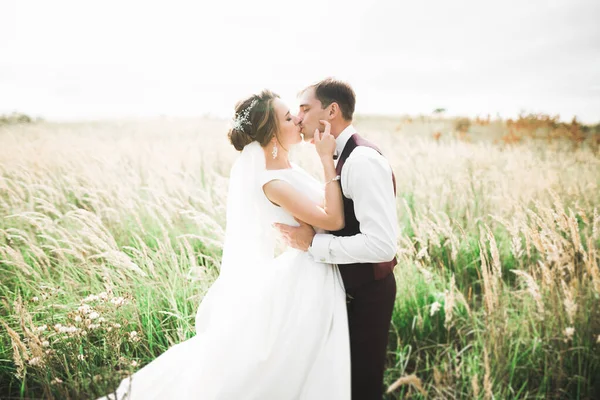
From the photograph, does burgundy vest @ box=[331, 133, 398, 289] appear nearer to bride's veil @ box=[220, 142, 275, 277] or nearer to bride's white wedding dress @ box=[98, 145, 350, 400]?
bride's white wedding dress @ box=[98, 145, 350, 400]

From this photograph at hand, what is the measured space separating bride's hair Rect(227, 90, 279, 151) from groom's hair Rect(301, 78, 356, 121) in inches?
16.6

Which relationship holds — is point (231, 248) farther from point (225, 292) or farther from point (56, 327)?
point (56, 327)

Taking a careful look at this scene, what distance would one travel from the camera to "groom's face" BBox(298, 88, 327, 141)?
99.7 inches

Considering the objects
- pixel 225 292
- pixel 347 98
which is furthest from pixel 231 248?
pixel 347 98

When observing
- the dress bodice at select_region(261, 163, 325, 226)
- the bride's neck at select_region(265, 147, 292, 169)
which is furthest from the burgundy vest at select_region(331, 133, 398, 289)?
the bride's neck at select_region(265, 147, 292, 169)

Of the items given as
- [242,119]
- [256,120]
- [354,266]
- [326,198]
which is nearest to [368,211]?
[326,198]

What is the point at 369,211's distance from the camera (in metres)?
2.12

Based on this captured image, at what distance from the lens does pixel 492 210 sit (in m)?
4.77

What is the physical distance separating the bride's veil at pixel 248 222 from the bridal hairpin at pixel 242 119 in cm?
22

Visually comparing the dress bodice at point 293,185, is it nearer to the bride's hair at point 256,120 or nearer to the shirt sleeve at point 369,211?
the bride's hair at point 256,120

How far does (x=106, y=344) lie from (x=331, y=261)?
188cm

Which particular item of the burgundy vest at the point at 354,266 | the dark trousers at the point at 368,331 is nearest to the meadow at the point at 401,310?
the dark trousers at the point at 368,331

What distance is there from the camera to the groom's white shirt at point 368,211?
82.3 inches

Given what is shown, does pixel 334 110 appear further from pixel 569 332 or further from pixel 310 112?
pixel 569 332
